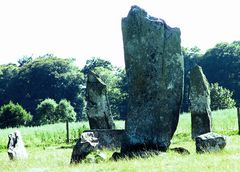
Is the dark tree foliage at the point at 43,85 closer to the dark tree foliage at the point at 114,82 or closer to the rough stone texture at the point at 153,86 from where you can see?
the dark tree foliage at the point at 114,82

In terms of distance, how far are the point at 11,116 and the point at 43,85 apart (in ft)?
91.2

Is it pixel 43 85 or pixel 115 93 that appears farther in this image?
pixel 43 85

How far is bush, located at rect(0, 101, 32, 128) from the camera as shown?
57.8m

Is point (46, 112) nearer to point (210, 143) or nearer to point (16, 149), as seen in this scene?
point (16, 149)

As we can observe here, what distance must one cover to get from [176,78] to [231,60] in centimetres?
6743

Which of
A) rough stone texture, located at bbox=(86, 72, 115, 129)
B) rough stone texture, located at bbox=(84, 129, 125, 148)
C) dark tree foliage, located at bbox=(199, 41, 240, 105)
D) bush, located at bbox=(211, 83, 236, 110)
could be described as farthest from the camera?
dark tree foliage, located at bbox=(199, 41, 240, 105)

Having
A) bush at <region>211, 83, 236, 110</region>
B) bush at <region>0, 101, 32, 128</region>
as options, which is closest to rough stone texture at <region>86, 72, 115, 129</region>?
bush at <region>211, 83, 236, 110</region>

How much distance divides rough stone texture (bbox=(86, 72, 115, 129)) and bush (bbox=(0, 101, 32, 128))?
37.1 metres

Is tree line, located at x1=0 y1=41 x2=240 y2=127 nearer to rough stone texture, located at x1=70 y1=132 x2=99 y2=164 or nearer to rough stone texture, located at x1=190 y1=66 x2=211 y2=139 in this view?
rough stone texture, located at x1=190 y1=66 x2=211 y2=139

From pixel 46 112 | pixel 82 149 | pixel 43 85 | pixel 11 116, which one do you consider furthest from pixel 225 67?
pixel 82 149

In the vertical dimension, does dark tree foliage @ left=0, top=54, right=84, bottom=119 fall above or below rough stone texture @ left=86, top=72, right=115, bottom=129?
above

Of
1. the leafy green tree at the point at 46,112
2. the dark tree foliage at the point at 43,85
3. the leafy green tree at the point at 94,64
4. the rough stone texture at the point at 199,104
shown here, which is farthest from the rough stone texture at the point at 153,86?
the leafy green tree at the point at 94,64

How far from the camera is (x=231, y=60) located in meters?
78.3

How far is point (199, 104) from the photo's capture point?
Answer: 814 inches
